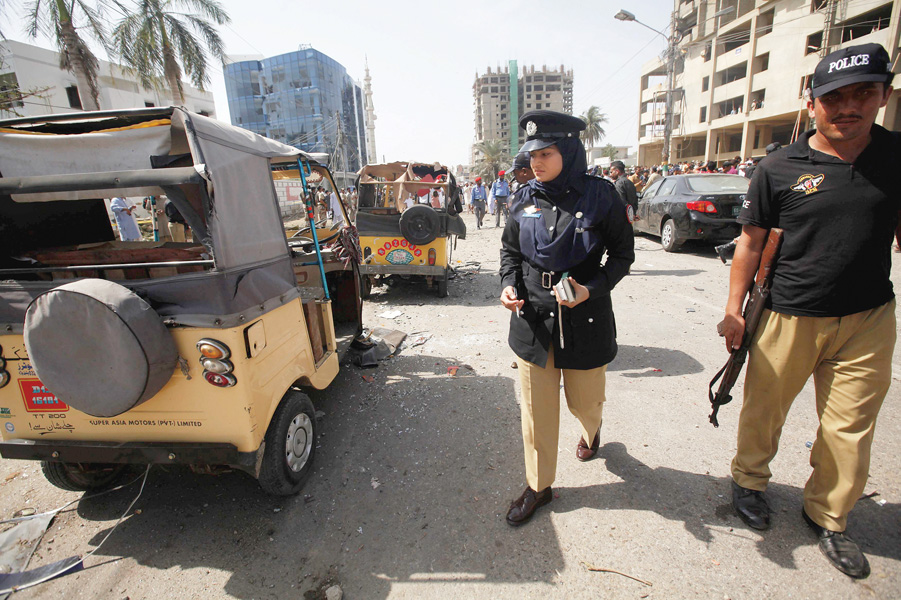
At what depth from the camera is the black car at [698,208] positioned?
859cm

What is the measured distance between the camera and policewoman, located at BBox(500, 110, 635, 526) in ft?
7.06

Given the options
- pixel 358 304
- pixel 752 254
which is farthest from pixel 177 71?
pixel 752 254

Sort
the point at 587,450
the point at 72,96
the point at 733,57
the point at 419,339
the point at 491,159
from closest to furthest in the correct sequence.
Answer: the point at 587,450, the point at 419,339, the point at 72,96, the point at 733,57, the point at 491,159

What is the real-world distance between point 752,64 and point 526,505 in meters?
37.5

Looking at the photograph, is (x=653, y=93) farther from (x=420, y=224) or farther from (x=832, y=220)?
(x=832, y=220)

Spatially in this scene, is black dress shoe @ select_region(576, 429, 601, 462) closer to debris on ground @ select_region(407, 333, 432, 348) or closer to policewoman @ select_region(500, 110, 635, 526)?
policewoman @ select_region(500, 110, 635, 526)

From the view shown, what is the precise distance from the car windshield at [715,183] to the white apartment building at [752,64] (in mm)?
13316

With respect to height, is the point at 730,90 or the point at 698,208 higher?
the point at 730,90

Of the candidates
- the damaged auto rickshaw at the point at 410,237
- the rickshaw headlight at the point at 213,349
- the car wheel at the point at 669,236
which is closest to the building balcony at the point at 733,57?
the car wheel at the point at 669,236

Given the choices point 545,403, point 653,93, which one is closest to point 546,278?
point 545,403

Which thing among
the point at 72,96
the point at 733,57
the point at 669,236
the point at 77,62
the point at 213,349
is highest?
the point at 733,57

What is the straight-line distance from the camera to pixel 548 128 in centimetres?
218

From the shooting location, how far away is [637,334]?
524 cm

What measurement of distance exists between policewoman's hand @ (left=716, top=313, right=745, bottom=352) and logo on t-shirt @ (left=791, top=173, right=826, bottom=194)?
26.1 inches
